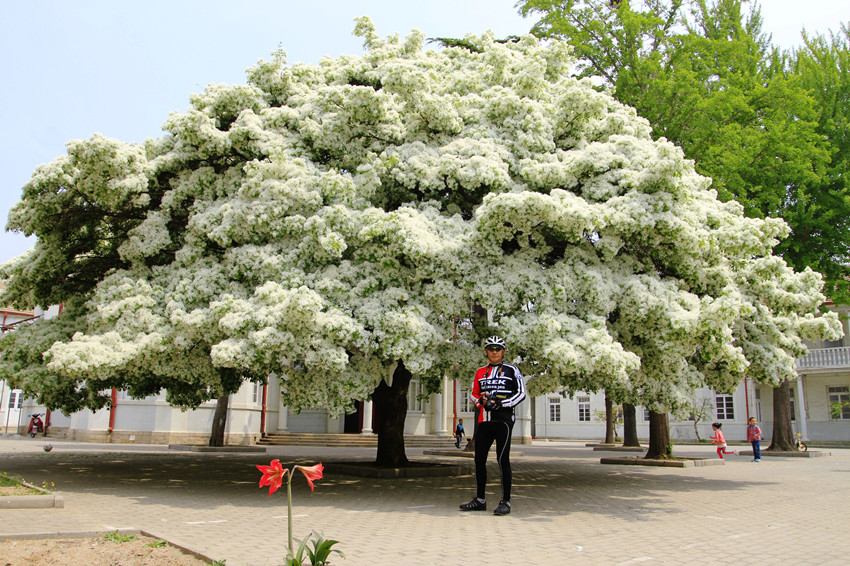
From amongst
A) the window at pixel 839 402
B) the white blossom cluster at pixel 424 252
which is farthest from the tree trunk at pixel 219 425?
the window at pixel 839 402

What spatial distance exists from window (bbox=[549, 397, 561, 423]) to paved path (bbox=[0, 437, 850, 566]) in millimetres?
33936

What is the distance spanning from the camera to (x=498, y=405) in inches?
292

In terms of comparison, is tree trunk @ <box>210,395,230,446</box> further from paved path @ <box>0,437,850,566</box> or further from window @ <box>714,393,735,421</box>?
window @ <box>714,393,735,421</box>

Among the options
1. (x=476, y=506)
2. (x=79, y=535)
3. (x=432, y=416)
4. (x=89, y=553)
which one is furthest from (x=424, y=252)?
(x=432, y=416)

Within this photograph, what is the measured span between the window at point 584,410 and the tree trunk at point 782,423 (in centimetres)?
2209

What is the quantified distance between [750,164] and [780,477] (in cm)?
819

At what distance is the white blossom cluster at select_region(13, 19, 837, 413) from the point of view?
8.83m

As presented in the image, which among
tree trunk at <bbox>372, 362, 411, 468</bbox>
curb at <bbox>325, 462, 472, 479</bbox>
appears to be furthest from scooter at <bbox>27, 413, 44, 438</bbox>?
tree trunk at <bbox>372, 362, 411, 468</bbox>

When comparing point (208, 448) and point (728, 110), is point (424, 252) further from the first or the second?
point (208, 448)

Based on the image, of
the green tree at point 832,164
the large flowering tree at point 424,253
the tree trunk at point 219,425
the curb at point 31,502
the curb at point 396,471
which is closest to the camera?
the curb at point 31,502

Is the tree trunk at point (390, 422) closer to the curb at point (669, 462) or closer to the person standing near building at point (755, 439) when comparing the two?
the curb at point (669, 462)

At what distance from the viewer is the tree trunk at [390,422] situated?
1293cm

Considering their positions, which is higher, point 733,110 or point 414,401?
point 733,110

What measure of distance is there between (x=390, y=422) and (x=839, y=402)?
97.1 feet
